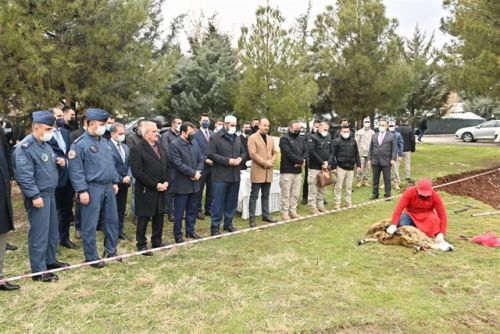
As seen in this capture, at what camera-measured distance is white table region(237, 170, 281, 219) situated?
8711 mm

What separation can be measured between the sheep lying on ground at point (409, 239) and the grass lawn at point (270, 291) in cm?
15

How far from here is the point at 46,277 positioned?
524cm

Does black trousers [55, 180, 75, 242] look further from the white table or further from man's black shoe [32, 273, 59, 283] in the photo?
the white table

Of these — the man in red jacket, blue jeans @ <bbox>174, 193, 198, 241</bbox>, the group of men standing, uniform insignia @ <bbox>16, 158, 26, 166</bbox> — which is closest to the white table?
the group of men standing

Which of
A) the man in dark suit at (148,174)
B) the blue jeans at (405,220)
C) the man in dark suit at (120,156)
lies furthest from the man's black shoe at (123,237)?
the blue jeans at (405,220)

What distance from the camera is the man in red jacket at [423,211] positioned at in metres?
6.72

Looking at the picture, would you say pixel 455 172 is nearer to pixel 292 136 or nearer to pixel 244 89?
Result: pixel 244 89

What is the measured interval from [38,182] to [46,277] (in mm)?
1080

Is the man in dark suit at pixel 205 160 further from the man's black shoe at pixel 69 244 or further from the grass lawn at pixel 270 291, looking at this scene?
the man's black shoe at pixel 69 244

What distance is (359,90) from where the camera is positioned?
17844mm

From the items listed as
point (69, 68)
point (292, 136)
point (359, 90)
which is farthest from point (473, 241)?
point (359, 90)

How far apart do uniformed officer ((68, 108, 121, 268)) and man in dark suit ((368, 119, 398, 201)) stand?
21.2ft

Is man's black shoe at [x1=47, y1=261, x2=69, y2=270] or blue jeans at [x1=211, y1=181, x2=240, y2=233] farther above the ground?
blue jeans at [x1=211, y1=181, x2=240, y2=233]

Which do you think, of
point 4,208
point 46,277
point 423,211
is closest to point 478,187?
point 423,211
